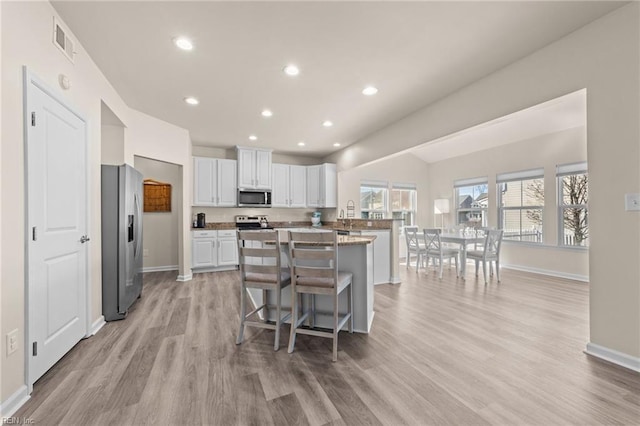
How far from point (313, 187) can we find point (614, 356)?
5.36 meters

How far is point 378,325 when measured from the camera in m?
2.83

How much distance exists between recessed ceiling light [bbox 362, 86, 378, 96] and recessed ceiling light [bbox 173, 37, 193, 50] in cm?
186

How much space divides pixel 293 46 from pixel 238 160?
371 cm

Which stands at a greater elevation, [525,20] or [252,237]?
[525,20]

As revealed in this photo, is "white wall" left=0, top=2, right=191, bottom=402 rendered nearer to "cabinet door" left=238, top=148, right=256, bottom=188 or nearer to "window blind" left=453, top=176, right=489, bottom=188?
"cabinet door" left=238, top=148, right=256, bottom=188

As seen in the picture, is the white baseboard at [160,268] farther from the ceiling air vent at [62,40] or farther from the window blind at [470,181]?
the window blind at [470,181]

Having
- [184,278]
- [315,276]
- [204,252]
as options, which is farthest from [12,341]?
[204,252]

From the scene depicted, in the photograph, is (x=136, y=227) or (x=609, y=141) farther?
(x=136, y=227)

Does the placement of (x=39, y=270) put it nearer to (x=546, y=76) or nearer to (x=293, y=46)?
(x=293, y=46)

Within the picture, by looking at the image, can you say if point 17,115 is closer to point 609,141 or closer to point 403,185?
point 609,141

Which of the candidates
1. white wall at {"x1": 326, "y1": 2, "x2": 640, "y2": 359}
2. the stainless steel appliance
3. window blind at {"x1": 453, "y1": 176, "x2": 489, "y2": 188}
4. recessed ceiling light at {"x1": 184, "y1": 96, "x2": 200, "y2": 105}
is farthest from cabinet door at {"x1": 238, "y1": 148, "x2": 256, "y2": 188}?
window blind at {"x1": 453, "y1": 176, "x2": 489, "y2": 188}

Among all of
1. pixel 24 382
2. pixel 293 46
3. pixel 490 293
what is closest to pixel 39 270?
pixel 24 382

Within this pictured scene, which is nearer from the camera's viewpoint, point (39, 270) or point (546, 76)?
point (39, 270)

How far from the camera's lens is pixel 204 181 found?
561 cm
